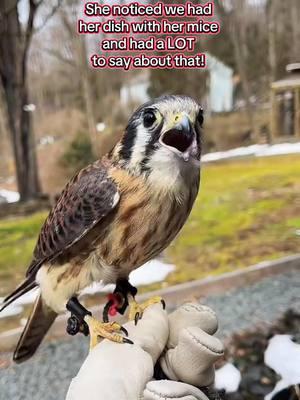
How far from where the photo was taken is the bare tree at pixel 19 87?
1.35m

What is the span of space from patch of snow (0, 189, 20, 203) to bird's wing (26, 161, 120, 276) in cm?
57

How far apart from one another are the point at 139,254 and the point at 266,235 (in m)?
1.05

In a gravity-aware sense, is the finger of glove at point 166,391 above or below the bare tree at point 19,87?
below

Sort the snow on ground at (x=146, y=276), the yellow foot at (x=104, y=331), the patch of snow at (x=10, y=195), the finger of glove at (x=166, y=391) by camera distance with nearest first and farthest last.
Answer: the finger of glove at (x=166, y=391) → the yellow foot at (x=104, y=331) → the snow on ground at (x=146, y=276) → the patch of snow at (x=10, y=195)

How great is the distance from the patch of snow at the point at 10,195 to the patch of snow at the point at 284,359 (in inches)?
39.8

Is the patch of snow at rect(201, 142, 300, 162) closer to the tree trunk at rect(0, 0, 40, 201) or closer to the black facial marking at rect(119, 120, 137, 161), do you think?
the tree trunk at rect(0, 0, 40, 201)

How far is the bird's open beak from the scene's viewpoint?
0.71 meters

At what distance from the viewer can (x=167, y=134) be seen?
73 centimetres

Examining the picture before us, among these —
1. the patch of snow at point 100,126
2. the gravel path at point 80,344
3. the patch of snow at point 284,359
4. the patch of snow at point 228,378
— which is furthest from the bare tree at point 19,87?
the patch of snow at point 284,359

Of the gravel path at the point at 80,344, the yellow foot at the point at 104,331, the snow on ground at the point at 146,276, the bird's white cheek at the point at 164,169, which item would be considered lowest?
the gravel path at the point at 80,344

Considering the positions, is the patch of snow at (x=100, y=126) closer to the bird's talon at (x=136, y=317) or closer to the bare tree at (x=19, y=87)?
the bare tree at (x=19, y=87)

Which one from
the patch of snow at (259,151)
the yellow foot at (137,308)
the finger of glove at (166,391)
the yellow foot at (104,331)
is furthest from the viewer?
the patch of snow at (259,151)

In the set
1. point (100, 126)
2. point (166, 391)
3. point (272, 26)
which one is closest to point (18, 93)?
point (100, 126)

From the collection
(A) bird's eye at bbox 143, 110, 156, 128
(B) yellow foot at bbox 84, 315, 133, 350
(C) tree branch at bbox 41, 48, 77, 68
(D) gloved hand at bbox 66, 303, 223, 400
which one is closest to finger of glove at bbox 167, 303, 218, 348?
(D) gloved hand at bbox 66, 303, 223, 400
